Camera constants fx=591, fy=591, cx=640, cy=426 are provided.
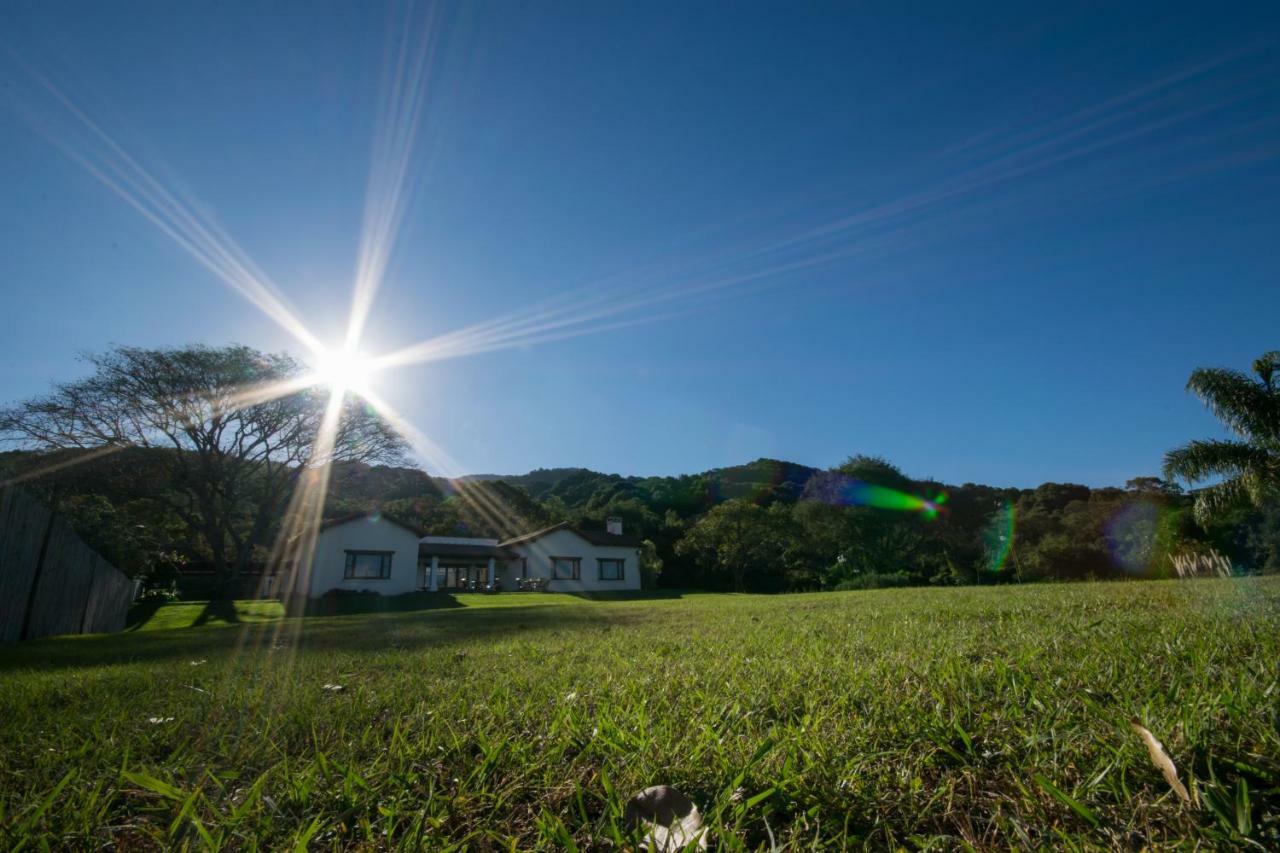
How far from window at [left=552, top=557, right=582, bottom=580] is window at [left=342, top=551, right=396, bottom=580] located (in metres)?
9.70

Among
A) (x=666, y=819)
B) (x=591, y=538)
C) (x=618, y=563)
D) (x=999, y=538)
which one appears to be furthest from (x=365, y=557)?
(x=999, y=538)

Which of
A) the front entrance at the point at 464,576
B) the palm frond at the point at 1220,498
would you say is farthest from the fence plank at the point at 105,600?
the front entrance at the point at 464,576

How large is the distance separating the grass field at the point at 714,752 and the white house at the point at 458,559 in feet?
89.1

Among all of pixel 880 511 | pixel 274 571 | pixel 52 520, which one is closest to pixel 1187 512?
pixel 880 511

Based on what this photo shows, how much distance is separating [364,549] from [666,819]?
3016cm

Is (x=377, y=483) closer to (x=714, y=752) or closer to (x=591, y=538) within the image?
(x=591, y=538)

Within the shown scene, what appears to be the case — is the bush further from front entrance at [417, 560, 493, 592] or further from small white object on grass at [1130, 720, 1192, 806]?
small white object on grass at [1130, 720, 1192, 806]

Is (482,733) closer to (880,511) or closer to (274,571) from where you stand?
(274,571)

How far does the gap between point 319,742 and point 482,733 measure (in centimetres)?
50

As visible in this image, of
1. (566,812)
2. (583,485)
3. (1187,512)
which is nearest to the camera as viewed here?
(566,812)

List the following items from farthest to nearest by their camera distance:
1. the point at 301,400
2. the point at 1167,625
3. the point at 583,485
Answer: the point at 583,485
the point at 301,400
the point at 1167,625

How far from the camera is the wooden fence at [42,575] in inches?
297

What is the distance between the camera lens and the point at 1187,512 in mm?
28719

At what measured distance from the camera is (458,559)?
120 feet
